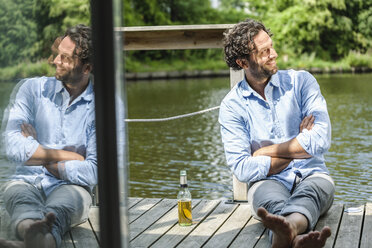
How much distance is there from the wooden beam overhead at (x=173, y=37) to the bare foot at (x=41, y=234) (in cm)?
242

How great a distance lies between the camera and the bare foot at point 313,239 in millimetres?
2064

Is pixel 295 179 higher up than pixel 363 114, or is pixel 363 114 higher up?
pixel 295 179

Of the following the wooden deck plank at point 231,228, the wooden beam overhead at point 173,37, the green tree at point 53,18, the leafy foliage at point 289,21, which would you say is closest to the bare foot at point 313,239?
the wooden deck plank at point 231,228

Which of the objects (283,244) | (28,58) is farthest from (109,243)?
(283,244)

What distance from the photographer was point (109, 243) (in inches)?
34.4

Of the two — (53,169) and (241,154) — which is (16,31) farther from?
(241,154)

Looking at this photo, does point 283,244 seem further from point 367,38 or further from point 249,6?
point 249,6

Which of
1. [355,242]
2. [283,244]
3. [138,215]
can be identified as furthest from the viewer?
[138,215]

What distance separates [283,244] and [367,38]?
24.8m

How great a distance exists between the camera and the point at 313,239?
2.09m

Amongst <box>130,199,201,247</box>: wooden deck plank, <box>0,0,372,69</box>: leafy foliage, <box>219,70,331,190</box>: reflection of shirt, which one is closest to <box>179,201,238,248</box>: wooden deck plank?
<box>130,199,201,247</box>: wooden deck plank

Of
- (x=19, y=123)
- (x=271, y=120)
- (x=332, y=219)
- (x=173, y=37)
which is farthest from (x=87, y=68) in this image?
(x=173, y=37)

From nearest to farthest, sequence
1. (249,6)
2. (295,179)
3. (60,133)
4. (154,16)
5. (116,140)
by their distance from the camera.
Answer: (116,140) < (60,133) < (295,179) < (154,16) < (249,6)

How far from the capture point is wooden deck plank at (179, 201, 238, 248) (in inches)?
97.7
